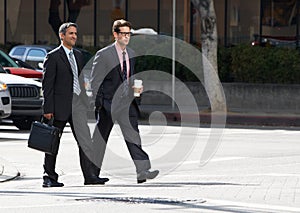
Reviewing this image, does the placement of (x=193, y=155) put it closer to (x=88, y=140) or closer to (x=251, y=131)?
(x=88, y=140)

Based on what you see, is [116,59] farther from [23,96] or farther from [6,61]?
[6,61]

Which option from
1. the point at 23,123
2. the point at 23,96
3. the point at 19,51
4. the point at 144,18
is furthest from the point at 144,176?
the point at 144,18

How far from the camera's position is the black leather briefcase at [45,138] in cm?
1230

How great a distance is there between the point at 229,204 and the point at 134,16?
2366 centimetres

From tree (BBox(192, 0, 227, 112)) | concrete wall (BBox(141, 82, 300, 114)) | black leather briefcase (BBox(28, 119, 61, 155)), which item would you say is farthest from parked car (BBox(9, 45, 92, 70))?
black leather briefcase (BBox(28, 119, 61, 155))

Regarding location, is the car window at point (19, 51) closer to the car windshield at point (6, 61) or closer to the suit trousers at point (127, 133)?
the car windshield at point (6, 61)

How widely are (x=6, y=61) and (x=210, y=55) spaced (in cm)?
555

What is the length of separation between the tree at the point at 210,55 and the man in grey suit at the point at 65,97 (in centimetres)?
1392

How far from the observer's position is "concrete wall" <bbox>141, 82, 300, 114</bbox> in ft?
92.7

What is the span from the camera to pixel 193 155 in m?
16.9

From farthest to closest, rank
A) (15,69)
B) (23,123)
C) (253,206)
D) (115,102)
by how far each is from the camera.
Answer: (15,69)
(23,123)
(115,102)
(253,206)

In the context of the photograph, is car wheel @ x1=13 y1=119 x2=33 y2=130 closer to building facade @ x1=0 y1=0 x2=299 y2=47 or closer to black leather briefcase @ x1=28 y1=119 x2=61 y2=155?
black leather briefcase @ x1=28 y1=119 x2=61 y2=155

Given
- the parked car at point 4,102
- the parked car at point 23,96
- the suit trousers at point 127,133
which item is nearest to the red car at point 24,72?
the parked car at point 23,96

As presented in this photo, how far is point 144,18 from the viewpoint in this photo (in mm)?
33594
